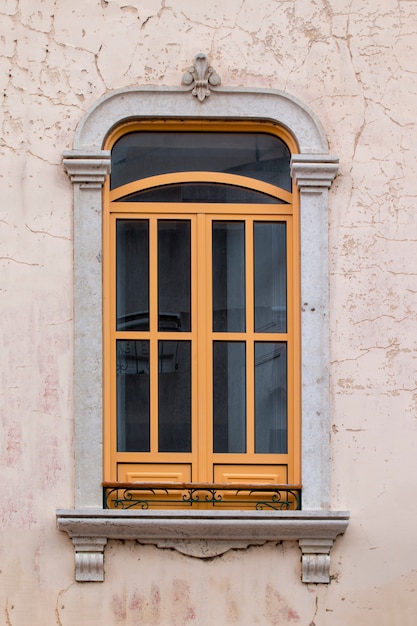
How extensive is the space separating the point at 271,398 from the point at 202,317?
0.64 meters

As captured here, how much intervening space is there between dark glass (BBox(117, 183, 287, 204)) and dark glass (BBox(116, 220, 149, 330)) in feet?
0.58

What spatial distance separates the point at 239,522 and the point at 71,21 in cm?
319

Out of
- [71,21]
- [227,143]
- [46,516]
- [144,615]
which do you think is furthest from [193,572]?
[71,21]

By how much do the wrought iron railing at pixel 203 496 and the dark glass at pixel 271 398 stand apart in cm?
27

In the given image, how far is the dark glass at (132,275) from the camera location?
354 inches

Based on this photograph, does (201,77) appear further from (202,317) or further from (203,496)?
(203,496)

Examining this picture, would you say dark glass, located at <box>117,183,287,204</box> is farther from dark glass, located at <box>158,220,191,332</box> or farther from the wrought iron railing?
the wrought iron railing

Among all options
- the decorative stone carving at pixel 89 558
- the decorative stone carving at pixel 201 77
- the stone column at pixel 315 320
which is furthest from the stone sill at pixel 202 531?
the decorative stone carving at pixel 201 77

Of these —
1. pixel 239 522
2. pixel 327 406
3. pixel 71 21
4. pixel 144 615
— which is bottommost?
pixel 144 615

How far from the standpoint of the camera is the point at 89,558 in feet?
28.2

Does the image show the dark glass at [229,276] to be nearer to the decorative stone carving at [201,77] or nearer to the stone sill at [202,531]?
the decorative stone carving at [201,77]

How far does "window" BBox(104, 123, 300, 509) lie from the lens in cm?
886

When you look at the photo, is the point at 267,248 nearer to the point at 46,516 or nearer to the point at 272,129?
the point at 272,129

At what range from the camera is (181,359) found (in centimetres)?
898
